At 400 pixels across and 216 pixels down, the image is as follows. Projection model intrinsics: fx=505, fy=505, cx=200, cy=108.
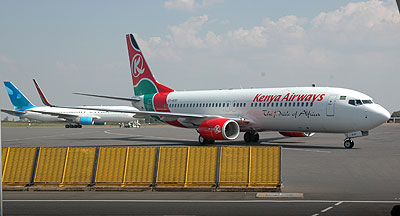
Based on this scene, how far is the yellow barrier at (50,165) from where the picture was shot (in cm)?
1403

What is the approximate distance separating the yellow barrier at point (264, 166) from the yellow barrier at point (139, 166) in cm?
278

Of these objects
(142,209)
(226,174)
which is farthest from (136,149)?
A: (142,209)

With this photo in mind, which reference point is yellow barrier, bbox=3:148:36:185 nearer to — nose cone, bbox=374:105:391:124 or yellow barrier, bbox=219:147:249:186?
yellow barrier, bbox=219:147:249:186

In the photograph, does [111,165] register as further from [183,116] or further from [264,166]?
[183,116]

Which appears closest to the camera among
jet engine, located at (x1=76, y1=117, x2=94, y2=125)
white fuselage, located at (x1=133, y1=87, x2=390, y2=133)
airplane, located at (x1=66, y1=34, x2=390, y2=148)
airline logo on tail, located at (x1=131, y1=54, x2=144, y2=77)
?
white fuselage, located at (x1=133, y1=87, x2=390, y2=133)

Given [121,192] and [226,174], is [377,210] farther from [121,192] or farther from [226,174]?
[121,192]

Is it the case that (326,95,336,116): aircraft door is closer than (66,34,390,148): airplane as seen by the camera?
No

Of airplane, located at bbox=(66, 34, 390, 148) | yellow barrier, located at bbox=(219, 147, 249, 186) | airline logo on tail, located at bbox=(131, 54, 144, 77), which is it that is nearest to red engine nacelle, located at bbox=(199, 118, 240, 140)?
airplane, located at bbox=(66, 34, 390, 148)

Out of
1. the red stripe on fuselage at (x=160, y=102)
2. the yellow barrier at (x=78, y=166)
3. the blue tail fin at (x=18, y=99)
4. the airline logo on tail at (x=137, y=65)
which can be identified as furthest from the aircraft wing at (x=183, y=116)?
the blue tail fin at (x=18, y=99)

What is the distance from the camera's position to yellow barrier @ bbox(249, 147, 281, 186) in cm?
1345

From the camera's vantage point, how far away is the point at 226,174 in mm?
13734

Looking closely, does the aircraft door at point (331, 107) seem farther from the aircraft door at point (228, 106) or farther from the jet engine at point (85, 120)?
the jet engine at point (85, 120)

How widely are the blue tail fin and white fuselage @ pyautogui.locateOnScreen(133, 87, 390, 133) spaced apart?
51.7 m

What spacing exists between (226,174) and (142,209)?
3.64 metres
